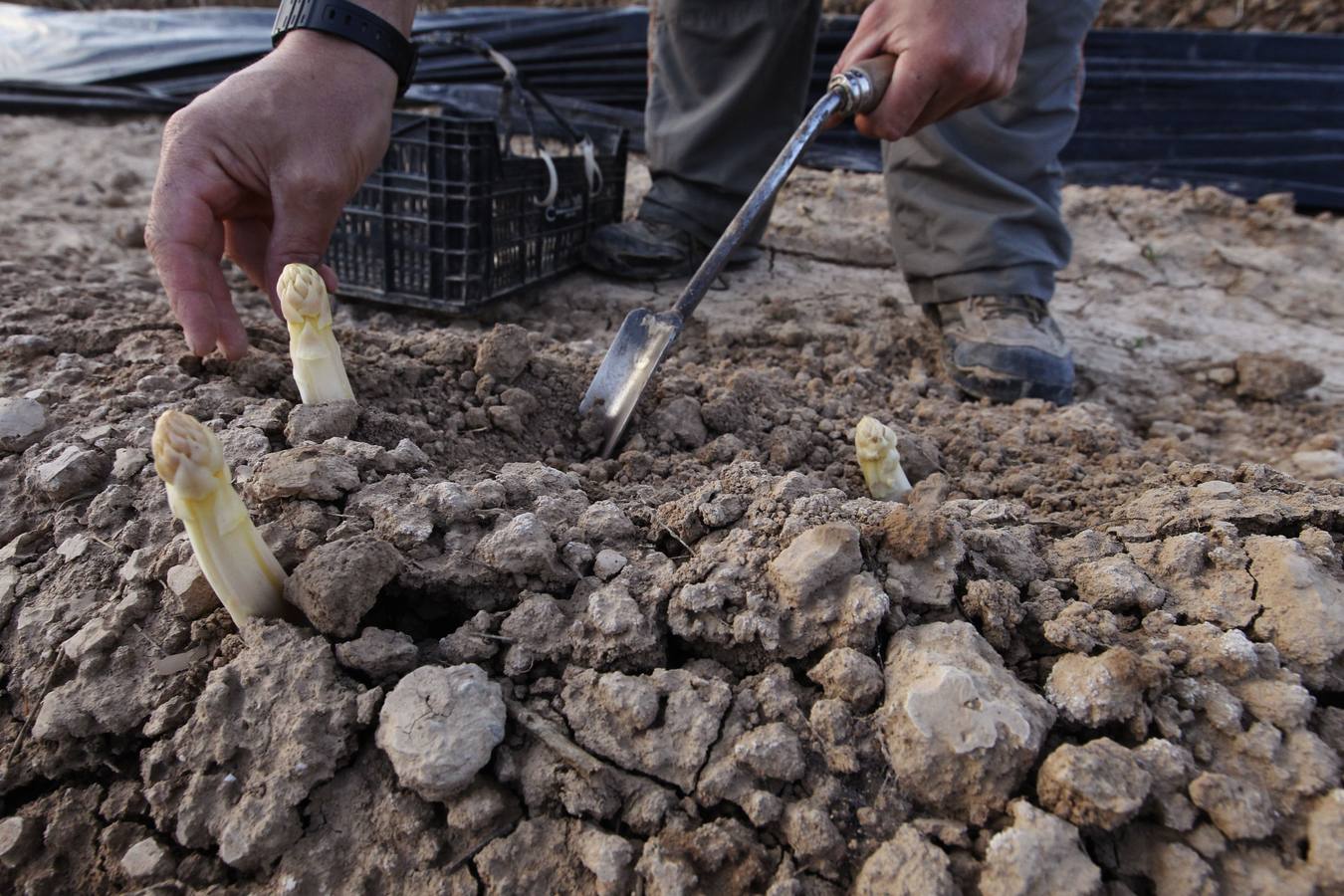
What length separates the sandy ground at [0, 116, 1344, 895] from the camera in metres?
0.83

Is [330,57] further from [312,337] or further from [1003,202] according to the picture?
[1003,202]

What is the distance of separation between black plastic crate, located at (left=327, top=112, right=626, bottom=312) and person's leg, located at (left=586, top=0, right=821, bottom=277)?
0.45 m

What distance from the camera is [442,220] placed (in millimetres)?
2350

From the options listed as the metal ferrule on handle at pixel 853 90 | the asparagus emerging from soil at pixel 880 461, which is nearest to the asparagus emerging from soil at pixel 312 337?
the asparagus emerging from soil at pixel 880 461

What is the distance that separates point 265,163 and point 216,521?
0.88m

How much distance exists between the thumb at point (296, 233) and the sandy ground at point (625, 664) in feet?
0.59

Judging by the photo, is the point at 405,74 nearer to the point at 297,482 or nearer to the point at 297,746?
the point at 297,482

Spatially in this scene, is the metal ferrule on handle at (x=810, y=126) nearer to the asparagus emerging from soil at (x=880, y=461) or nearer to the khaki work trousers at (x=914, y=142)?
the asparagus emerging from soil at (x=880, y=461)

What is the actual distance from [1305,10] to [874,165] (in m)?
2.92

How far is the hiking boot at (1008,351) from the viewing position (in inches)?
88.0

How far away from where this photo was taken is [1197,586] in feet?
3.52

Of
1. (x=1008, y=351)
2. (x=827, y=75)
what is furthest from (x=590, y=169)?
(x=827, y=75)

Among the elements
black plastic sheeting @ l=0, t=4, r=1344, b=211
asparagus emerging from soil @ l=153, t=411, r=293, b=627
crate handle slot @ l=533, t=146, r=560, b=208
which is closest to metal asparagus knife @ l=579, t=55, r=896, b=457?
asparagus emerging from soil @ l=153, t=411, r=293, b=627

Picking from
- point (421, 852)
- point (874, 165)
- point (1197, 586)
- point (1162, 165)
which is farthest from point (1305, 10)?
point (421, 852)
